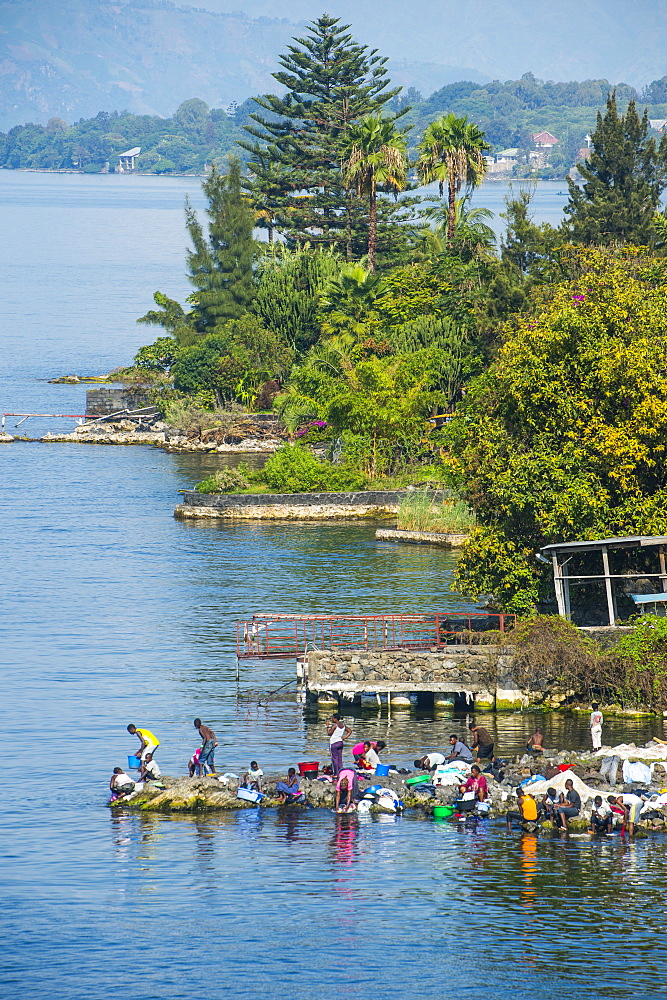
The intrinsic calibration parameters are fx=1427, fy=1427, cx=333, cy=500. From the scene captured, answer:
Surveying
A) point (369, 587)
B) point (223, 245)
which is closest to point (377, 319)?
point (223, 245)

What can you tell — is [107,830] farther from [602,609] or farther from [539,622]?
[602,609]

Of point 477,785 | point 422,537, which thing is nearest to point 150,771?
point 477,785

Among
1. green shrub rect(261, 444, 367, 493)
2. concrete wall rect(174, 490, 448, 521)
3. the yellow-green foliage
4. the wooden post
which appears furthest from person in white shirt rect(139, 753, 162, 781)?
green shrub rect(261, 444, 367, 493)

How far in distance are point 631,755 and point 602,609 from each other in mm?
8357

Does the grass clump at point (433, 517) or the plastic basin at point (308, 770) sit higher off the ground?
the grass clump at point (433, 517)

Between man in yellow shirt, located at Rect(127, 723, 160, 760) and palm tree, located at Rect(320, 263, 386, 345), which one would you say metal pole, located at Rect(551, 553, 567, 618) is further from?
palm tree, located at Rect(320, 263, 386, 345)

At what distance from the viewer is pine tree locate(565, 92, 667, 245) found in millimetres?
80875

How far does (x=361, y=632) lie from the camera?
46031mm

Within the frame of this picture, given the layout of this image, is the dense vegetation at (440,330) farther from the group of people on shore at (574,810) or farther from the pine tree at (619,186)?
the group of people on shore at (574,810)

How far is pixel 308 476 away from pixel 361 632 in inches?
1039

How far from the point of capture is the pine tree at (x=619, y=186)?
8088 centimetres

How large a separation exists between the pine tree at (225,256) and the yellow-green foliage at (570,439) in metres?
61.6

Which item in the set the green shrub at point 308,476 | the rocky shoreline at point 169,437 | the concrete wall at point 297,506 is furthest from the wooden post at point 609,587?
the rocky shoreline at point 169,437

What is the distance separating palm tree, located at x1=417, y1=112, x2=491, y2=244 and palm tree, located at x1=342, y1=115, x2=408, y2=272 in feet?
8.16
